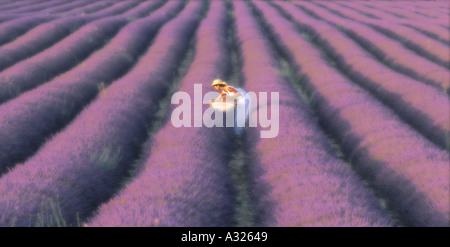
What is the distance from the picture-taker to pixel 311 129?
4980 mm

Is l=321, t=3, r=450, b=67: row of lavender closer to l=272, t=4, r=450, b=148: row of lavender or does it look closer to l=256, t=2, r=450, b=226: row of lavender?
l=272, t=4, r=450, b=148: row of lavender

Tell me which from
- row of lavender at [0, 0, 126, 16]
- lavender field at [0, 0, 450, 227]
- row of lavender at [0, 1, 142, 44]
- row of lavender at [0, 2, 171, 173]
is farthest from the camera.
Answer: row of lavender at [0, 0, 126, 16]

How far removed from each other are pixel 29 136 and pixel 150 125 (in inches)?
69.7

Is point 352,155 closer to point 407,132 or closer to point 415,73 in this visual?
point 407,132

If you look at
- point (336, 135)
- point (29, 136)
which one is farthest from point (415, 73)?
point (29, 136)

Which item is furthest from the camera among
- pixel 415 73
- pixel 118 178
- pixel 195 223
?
pixel 415 73

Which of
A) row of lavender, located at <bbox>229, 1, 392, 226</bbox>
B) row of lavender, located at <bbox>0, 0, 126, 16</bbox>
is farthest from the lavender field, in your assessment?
row of lavender, located at <bbox>0, 0, 126, 16</bbox>

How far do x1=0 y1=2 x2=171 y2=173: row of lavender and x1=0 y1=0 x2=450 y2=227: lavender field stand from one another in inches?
1.0

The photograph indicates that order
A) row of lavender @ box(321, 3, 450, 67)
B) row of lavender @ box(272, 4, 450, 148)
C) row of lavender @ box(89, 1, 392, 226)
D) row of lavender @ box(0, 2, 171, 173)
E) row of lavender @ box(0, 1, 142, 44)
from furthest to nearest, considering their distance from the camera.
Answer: row of lavender @ box(0, 1, 142, 44) < row of lavender @ box(321, 3, 450, 67) < row of lavender @ box(272, 4, 450, 148) < row of lavender @ box(0, 2, 171, 173) < row of lavender @ box(89, 1, 392, 226)

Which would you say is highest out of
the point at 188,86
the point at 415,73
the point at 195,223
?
the point at 195,223

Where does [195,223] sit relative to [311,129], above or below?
above

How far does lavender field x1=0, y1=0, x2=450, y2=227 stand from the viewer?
3.18 meters

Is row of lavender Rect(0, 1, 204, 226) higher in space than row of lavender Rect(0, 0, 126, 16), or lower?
higher

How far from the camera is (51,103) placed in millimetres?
5969
